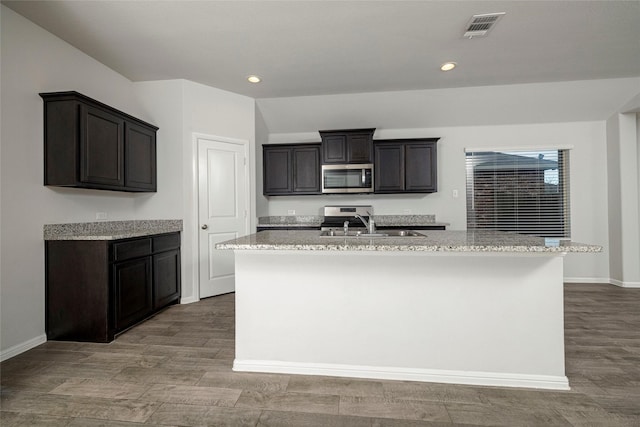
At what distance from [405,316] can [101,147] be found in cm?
306

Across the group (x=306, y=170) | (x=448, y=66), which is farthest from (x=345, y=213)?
(x=448, y=66)

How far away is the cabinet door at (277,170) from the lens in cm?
462

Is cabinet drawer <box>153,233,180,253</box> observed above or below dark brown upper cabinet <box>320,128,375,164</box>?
below

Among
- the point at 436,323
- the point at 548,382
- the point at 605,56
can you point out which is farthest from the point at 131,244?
the point at 605,56

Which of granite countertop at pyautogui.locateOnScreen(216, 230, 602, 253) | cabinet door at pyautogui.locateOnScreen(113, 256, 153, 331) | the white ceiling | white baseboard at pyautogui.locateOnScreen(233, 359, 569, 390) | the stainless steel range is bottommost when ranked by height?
white baseboard at pyautogui.locateOnScreen(233, 359, 569, 390)

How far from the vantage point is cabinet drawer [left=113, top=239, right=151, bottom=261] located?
2.63m

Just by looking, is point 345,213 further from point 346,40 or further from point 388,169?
point 346,40

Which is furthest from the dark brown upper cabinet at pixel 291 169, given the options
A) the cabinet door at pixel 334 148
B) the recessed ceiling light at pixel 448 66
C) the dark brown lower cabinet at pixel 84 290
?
the dark brown lower cabinet at pixel 84 290

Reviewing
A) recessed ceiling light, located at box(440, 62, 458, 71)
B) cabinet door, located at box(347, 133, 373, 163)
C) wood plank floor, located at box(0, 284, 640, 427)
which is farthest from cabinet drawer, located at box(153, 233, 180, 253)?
recessed ceiling light, located at box(440, 62, 458, 71)

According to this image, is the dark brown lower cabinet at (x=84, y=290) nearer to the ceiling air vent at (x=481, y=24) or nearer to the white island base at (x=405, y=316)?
the white island base at (x=405, y=316)

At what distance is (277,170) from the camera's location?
15.2 feet

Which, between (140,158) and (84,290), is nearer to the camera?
(84,290)

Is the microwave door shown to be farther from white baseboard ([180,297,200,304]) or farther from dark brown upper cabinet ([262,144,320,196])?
white baseboard ([180,297,200,304])

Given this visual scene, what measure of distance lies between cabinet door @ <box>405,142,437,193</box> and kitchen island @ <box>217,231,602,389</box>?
2.57 m
